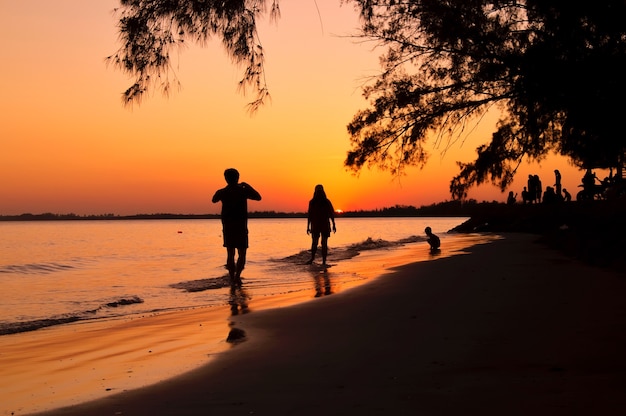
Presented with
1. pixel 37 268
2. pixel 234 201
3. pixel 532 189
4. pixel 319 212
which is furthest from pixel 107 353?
pixel 532 189

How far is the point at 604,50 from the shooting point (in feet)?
24.2

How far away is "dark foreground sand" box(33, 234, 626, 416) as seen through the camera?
402 cm

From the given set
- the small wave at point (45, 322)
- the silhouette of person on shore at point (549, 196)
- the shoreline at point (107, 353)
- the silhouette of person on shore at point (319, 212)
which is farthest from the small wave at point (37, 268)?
the silhouette of person on shore at point (549, 196)

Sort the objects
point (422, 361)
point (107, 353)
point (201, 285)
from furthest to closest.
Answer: point (201, 285) → point (107, 353) → point (422, 361)

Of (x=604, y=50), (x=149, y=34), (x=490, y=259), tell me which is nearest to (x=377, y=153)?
(x=604, y=50)

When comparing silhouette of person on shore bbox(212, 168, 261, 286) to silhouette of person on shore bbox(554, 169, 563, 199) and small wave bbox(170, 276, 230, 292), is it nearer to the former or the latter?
small wave bbox(170, 276, 230, 292)

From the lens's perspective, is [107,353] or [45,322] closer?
[107,353]

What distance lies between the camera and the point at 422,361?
5.12 metres

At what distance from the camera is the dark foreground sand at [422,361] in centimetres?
402

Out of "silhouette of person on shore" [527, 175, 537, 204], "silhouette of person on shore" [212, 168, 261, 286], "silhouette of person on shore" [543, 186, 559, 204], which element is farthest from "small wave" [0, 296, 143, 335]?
"silhouette of person on shore" [527, 175, 537, 204]

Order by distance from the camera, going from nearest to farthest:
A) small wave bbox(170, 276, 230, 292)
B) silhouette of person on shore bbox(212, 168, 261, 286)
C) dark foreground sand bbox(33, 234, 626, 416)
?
dark foreground sand bbox(33, 234, 626, 416)
silhouette of person on shore bbox(212, 168, 261, 286)
small wave bbox(170, 276, 230, 292)

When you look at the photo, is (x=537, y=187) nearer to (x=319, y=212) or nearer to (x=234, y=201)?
(x=319, y=212)

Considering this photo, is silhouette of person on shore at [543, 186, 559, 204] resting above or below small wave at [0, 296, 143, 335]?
above

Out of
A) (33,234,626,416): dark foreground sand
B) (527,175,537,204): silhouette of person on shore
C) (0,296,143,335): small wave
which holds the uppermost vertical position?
(527,175,537,204): silhouette of person on shore
